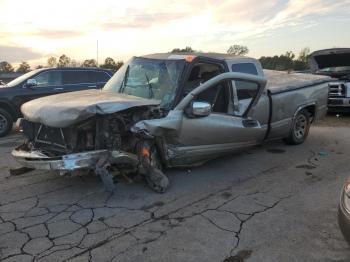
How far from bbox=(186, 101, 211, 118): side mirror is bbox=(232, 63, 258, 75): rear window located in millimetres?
1495

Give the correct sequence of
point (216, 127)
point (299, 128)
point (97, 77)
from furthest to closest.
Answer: point (97, 77), point (299, 128), point (216, 127)

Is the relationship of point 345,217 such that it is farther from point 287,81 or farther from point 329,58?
point 329,58

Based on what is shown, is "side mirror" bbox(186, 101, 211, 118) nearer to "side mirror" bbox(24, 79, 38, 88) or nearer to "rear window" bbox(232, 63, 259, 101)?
"rear window" bbox(232, 63, 259, 101)

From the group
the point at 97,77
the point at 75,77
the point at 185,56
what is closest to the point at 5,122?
the point at 75,77

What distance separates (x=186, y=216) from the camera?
5.04 m

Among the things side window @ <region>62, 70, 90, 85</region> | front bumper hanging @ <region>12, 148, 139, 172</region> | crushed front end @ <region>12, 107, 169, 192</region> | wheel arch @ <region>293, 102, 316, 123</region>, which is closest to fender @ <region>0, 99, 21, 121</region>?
side window @ <region>62, 70, 90, 85</region>

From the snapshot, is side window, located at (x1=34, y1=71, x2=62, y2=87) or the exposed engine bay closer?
the exposed engine bay

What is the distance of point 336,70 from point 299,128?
19.2 ft

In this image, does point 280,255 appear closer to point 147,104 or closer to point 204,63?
point 147,104

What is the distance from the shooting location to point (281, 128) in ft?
26.7

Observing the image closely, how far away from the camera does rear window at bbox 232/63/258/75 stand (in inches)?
289

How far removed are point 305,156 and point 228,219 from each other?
3.52 metres

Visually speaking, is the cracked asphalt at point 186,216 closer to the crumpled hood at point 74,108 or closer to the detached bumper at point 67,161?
the detached bumper at point 67,161

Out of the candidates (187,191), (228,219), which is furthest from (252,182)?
(228,219)
